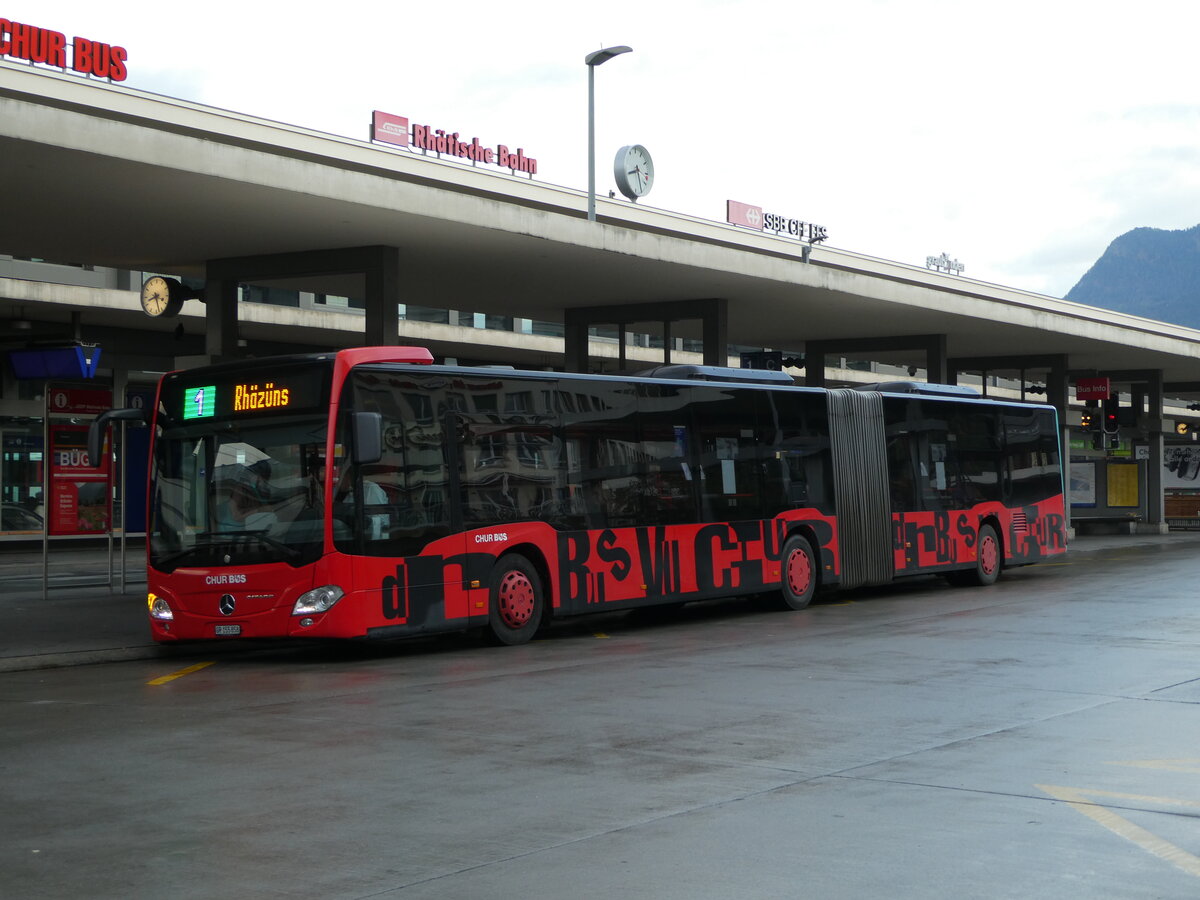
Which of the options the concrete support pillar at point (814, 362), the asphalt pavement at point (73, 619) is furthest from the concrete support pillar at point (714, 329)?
the asphalt pavement at point (73, 619)

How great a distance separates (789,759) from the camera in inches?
337

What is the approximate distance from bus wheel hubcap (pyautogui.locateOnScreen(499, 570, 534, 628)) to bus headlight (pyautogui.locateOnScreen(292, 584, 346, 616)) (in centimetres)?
224

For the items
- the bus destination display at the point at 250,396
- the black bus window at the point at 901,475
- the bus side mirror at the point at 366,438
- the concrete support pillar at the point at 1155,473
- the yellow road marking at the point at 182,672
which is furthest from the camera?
the concrete support pillar at the point at 1155,473

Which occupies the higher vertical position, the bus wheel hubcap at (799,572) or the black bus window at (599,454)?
the black bus window at (599,454)

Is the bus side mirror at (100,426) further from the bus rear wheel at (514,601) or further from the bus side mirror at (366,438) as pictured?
the bus rear wheel at (514,601)

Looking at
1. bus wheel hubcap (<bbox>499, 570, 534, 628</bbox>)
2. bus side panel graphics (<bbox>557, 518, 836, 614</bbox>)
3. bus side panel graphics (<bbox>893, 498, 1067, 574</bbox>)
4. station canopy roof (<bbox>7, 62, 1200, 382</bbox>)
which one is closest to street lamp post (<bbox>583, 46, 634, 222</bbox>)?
station canopy roof (<bbox>7, 62, 1200, 382</bbox>)

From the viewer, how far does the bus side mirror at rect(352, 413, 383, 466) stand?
14078 millimetres

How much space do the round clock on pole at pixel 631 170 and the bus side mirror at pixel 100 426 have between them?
69.8ft

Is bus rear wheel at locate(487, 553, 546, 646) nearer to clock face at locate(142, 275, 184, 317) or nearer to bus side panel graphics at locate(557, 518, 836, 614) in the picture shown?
bus side panel graphics at locate(557, 518, 836, 614)

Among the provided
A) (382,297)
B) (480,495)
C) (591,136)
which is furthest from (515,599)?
(591,136)

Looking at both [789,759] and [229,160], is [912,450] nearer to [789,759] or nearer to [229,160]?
[229,160]

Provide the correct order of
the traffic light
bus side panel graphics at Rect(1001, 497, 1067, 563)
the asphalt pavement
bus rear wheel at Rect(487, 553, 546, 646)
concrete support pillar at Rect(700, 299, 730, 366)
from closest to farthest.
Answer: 1. the asphalt pavement
2. bus rear wheel at Rect(487, 553, 546, 646)
3. bus side panel graphics at Rect(1001, 497, 1067, 563)
4. concrete support pillar at Rect(700, 299, 730, 366)
5. the traffic light

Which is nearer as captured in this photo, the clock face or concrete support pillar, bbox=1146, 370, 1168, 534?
the clock face

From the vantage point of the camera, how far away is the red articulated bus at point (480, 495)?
47.3 feet
